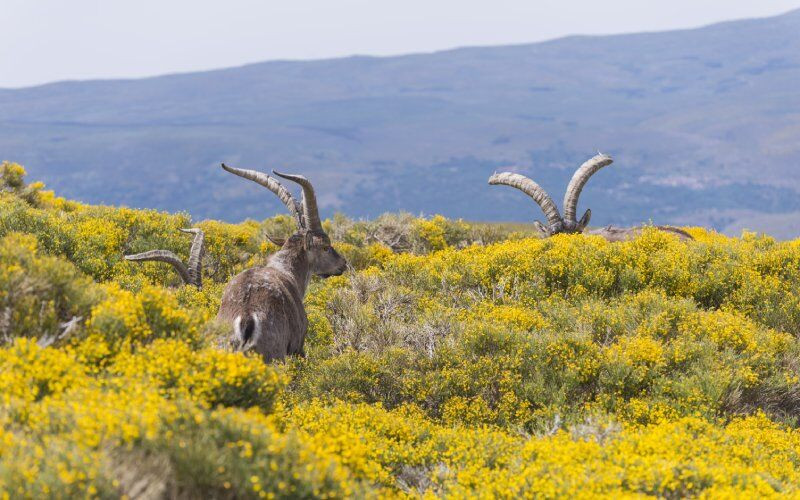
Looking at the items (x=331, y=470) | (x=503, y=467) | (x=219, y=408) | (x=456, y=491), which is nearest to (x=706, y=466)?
(x=503, y=467)

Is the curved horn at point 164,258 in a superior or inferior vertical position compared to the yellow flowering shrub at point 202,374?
inferior

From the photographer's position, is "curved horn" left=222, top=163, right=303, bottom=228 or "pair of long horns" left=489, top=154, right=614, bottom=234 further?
"pair of long horns" left=489, top=154, right=614, bottom=234

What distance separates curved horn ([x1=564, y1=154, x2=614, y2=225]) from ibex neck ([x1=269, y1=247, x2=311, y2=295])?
810 centimetres

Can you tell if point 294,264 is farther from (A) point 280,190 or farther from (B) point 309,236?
(A) point 280,190

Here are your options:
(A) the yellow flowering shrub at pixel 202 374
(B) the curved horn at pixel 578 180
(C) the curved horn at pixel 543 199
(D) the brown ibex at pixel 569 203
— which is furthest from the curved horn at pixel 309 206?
(B) the curved horn at pixel 578 180

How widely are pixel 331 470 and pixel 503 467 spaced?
2544 mm

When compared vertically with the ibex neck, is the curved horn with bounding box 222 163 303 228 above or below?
above

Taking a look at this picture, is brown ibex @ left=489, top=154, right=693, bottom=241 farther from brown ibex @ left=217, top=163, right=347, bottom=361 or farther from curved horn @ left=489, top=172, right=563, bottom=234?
brown ibex @ left=217, top=163, right=347, bottom=361

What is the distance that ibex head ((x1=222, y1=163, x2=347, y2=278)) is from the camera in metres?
12.6

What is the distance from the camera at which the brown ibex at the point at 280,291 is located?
9.43 metres

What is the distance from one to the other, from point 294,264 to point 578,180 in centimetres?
902

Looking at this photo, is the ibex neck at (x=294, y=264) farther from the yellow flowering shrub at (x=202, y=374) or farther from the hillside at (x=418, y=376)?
the yellow flowering shrub at (x=202, y=374)

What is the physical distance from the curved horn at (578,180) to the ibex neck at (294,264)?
26.6 feet

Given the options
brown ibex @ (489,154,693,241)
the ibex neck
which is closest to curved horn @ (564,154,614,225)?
brown ibex @ (489,154,693,241)
